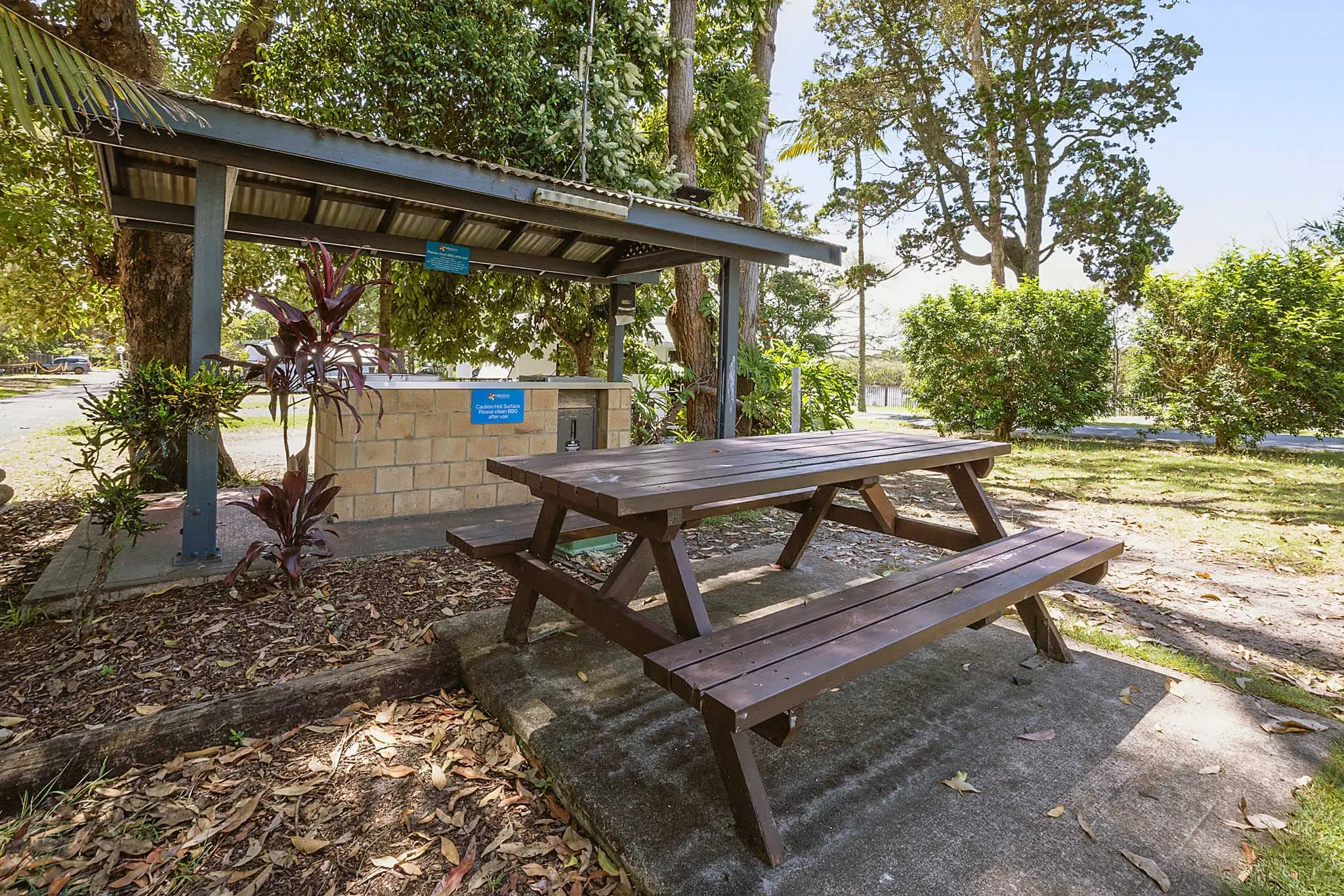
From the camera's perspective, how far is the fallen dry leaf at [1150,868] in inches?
60.3

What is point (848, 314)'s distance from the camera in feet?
115

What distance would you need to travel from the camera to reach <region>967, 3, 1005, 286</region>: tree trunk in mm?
14789

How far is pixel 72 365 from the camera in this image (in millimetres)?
44844

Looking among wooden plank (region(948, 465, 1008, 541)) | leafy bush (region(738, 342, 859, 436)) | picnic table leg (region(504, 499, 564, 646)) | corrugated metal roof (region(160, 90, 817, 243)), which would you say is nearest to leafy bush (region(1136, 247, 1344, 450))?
leafy bush (region(738, 342, 859, 436))

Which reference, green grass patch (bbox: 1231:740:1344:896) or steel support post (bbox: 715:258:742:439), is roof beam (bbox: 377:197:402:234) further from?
green grass patch (bbox: 1231:740:1344:896)

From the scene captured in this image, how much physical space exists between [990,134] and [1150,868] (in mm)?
18422

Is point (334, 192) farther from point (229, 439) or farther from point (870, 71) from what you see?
point (870, 71)

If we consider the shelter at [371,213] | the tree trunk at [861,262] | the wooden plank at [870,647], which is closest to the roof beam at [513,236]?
the shelter at [371,213]

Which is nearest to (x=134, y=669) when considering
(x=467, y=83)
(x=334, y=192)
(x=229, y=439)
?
(x=334, y=192)

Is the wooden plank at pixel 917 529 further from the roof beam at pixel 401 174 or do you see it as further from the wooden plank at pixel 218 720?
the roof beam at pixel 401 174

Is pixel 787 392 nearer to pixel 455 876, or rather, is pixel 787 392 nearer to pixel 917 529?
pixel 917 529

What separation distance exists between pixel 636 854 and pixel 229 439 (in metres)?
13.4

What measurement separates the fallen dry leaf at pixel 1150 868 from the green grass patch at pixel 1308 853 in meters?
0.15

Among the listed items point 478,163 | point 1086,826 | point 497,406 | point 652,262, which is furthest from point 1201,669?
point 652,262
